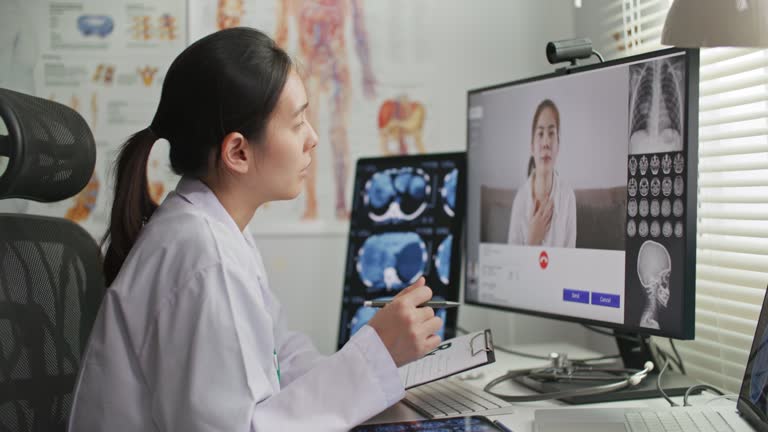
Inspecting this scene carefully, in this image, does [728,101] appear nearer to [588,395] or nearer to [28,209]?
[588,395]

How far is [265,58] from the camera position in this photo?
1.09 m

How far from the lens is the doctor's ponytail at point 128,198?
1.14m

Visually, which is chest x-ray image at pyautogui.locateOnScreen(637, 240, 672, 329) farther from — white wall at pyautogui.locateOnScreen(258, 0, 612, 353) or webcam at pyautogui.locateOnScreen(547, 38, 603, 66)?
white wall at pyautogui.locateOnScreen(258, 0, 612, 353)

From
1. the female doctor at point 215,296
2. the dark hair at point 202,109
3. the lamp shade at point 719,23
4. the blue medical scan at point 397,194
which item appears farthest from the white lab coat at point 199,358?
the blue medical scan at point 397,194

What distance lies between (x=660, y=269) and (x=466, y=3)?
119 centimetres

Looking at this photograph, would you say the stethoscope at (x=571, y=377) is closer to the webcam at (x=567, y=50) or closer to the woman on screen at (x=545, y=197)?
the woman on screen at (x=545, y=197)

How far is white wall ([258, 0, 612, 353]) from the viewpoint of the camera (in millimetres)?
2127

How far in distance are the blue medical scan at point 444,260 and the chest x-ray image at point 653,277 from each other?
A: 1.69 feet

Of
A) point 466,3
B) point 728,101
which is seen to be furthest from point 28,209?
point 728,101

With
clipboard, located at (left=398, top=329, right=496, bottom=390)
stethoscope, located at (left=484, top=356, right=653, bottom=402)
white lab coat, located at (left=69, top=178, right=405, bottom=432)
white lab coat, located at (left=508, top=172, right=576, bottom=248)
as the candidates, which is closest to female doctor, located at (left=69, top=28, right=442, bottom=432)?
white lab coat, located at (left=69, top=178, right=405, bottom=432)

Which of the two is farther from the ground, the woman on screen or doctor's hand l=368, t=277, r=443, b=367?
the woman on screen

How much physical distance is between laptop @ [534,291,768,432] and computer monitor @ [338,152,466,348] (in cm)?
59

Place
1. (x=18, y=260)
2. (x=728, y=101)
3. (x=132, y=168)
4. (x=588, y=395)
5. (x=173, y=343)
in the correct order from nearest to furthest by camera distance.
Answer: (x=173, y=343) → (x=18, y=260) → (x=132, y=168) → (x=588, y=395) → (x=728, y=101)

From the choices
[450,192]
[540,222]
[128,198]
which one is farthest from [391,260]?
[128,198]
